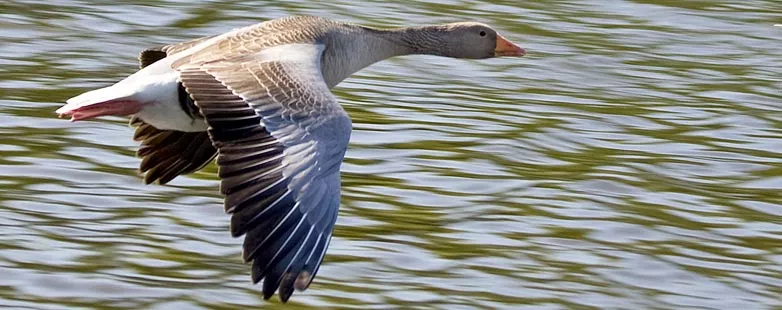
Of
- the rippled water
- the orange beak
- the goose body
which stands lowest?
the rippled water

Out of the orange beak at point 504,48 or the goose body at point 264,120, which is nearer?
the goose body at point 264,120

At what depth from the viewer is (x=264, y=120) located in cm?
736

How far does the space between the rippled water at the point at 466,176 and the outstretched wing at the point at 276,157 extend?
98 cm

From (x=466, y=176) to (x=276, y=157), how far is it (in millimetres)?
3307

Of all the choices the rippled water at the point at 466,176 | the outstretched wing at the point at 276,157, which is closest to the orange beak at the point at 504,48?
the rippled water at the point at 466,176

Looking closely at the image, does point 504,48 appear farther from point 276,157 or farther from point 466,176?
point 276,157

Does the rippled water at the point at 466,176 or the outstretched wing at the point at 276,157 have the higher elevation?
the outstretched wing at the point at 276,157

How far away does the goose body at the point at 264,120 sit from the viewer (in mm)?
6836

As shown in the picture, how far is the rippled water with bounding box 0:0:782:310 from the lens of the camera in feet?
27.8

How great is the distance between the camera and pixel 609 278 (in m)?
8.74

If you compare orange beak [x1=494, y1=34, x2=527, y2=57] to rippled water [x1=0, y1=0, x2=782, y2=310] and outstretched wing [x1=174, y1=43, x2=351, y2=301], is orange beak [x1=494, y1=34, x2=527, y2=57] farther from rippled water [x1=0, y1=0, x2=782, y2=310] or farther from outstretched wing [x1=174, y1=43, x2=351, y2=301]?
outstretched wing [x1=174, y1=43, x2=351, y2=301]

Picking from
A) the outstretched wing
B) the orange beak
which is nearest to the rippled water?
the orange beak

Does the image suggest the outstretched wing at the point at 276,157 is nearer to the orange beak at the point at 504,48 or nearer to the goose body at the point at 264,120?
the goose body at the point at 264,120

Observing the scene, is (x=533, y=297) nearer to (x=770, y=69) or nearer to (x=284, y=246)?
(x=284, y=246)
